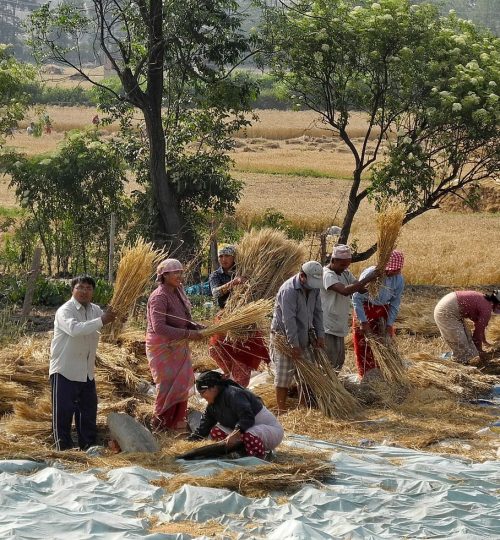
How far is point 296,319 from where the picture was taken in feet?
26.5

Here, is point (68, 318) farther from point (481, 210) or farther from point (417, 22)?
point (481, 210)

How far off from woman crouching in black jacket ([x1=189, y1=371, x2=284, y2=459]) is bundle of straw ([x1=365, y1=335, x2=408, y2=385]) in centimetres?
235

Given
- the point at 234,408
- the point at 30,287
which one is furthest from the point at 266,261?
the point at 30,287

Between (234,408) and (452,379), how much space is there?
301 cm

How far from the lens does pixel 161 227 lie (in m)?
13.7

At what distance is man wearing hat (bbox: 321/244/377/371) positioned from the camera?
8531mm

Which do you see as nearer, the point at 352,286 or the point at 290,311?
the point at 290,311

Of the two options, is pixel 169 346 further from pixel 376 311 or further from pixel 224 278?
pixel 376 311

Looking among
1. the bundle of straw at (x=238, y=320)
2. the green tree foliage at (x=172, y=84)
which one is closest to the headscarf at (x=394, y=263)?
the bundle of straw at (x=238, y=320)

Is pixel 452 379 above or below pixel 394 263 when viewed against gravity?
below

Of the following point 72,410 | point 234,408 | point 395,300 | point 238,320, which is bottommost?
point 72,410

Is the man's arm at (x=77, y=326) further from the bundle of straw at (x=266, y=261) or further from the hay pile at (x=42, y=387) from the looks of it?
the bundle of straw at (x=266, y=261)

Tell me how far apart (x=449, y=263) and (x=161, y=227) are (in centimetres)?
514

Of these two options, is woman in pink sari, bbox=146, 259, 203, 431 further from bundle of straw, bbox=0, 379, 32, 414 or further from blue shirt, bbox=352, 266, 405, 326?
blue shirt, bbox=352, 266, 405, 326
